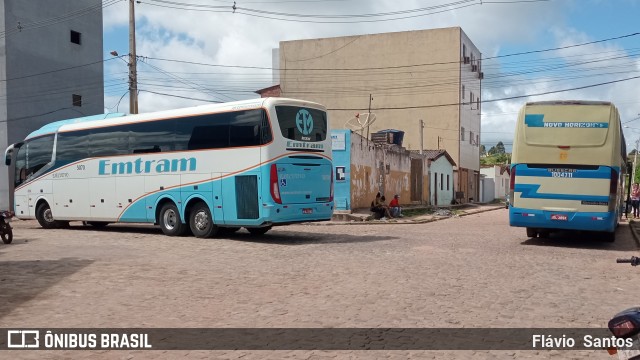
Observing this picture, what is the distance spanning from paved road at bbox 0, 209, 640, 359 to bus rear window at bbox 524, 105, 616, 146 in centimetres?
268

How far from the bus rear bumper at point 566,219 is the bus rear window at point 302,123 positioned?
5484 mm

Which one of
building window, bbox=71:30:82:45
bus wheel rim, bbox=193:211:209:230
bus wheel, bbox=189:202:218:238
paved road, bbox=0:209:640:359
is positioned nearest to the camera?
paved road, bbox=0:209:640:359

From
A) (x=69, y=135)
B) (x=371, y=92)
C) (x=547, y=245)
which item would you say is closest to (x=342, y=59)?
(x=371, y=92)

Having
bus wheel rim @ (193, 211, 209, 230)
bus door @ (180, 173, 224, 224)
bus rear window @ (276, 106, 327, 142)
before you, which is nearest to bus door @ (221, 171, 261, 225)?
bus door @ (180, 173, 224, 224)

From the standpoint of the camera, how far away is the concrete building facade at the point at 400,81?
45.9 meters

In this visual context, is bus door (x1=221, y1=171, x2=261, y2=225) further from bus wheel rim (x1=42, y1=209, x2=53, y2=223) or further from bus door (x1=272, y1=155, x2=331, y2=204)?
bus wheel rim (x1=42, y1=209, x2=53, y2=223)

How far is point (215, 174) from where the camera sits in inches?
597

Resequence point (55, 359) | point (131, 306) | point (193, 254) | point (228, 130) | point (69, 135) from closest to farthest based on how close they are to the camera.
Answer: point (55, 359)
point (131, 306)
point (193, 254)
point (228, 130)
point (69, 135)

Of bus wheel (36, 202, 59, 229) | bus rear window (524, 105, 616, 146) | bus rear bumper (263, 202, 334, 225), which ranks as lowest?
bus wheel (36, 202, 59, 229)

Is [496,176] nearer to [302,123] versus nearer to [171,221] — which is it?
[302,123]

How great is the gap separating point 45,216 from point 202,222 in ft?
25.7

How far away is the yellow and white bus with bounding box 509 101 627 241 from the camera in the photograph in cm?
1358

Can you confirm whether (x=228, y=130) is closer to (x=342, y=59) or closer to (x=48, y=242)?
(x=48, y=242)

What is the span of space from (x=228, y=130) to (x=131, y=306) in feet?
27.2
